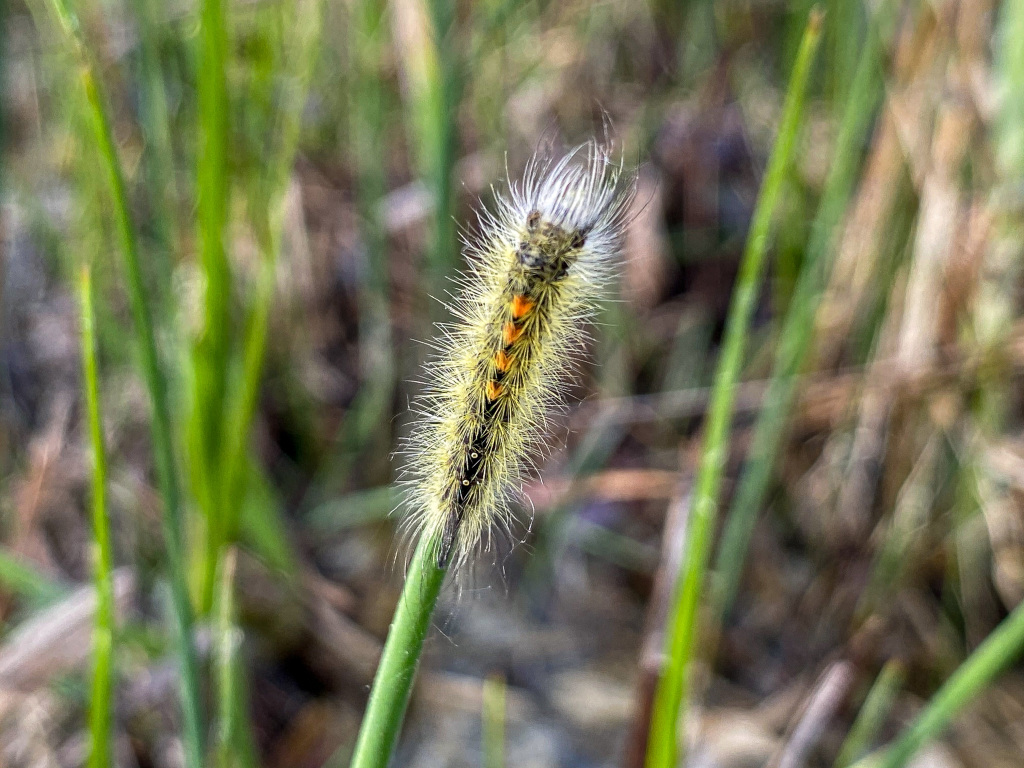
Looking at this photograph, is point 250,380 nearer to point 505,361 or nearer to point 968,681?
point 505,361

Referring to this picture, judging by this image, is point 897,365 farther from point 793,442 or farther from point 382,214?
point 382,214

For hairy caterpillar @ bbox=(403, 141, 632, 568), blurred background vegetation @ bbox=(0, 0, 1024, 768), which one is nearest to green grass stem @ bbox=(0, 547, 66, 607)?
blurred background vegetation @ bbox=(0, 0, 1024, 768)

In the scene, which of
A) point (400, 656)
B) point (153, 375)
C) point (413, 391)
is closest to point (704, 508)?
point (400, 656)

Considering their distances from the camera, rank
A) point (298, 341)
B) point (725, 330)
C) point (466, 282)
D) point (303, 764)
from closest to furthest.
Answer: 1. point (466, 282)
2. point (303, 764)
3. point (298, 341)
4. point (725, 330)

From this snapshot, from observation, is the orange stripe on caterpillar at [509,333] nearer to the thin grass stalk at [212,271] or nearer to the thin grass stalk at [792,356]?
the thin grass stalk at [212,271]

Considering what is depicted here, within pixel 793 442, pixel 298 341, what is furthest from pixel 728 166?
pixel 298 341

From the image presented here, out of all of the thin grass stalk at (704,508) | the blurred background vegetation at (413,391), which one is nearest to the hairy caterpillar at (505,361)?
the thin grass stalk at (704,508)
